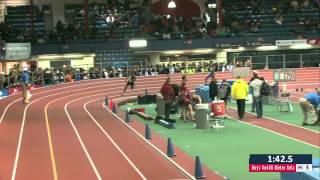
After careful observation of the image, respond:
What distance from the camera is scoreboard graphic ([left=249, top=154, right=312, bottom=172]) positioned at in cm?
600

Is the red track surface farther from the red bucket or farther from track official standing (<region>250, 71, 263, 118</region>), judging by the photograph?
track official standing (<region>250, 71, 263, 118</region>)

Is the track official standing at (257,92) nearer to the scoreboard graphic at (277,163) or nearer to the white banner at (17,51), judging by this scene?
the scoreboard graphic at (277,163)

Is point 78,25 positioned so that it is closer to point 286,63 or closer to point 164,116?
point 286,63

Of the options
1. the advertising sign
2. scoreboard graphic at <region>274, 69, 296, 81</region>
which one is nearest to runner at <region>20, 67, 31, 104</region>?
the advertising sign

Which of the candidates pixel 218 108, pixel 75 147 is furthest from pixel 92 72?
pixel 75 147

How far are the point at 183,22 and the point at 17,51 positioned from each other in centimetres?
1528

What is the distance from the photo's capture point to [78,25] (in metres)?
45.0

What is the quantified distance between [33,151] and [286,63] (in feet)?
103

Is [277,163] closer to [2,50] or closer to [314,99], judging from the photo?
[314,99]

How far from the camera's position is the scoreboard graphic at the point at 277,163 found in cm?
600

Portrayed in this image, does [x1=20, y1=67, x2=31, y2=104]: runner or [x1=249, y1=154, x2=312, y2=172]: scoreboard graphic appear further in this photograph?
[x1=20, y1=67, x2=31, y2=104]: runner

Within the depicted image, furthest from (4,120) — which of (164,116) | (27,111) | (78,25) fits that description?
(78,25)

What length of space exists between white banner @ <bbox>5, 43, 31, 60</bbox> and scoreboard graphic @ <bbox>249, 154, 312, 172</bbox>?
3076 cm

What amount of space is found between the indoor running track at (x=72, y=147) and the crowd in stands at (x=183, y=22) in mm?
14736
